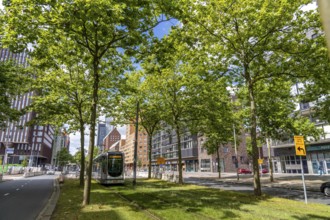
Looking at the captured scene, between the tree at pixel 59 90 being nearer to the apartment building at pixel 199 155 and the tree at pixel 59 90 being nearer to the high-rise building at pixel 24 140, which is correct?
the apartment building at pixel 199 155

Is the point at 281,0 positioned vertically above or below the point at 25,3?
above

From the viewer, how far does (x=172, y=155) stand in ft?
318

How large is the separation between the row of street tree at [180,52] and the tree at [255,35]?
58mm

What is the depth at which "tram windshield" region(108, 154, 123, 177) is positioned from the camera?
24.4 m

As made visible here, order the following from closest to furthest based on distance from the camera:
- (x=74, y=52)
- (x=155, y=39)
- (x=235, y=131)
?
(x=155, y=39) → (x=74, y=52) → (x=235, y=131)

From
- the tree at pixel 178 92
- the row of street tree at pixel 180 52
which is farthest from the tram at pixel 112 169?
the tree at pixel 178 92

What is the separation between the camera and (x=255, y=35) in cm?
1421

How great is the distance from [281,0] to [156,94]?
57.7 ft

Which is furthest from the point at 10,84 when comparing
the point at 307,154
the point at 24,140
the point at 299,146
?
the point at 24,140

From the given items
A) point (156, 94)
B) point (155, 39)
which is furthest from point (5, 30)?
point (156, 94)

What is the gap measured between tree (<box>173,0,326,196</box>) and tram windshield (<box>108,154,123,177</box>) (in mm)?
14582

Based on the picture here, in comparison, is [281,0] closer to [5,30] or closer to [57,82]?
[5,30]

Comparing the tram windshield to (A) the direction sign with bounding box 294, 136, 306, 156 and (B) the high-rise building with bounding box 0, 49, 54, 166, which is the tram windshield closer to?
(A) the direction sign with bounding box 294, 136, 306, 156

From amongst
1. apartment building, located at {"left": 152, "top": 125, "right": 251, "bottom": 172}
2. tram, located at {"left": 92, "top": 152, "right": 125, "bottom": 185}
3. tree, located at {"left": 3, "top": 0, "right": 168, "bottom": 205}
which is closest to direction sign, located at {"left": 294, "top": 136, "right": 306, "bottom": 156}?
tree, located at {"left": 3, "top": 0, "right": 168, "bottom": 205}
